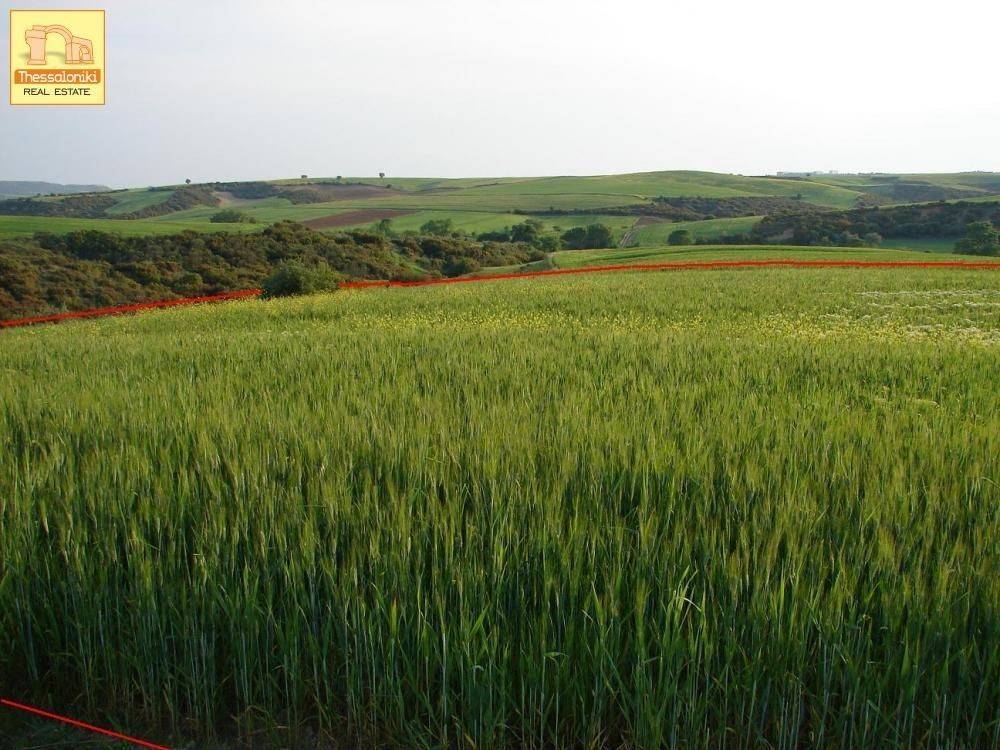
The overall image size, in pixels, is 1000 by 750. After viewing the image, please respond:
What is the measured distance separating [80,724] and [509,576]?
4.67ft

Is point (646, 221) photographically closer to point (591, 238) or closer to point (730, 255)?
point (591, 238)

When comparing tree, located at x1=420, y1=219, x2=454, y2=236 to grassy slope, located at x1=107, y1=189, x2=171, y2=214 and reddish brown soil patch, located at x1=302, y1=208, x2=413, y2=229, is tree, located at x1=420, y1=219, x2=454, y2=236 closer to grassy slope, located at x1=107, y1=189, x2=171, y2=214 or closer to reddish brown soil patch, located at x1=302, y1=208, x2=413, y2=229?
reddish brown soil patch, located at x1=302, y1=208, x2=413, y2=229

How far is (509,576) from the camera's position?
2.23m

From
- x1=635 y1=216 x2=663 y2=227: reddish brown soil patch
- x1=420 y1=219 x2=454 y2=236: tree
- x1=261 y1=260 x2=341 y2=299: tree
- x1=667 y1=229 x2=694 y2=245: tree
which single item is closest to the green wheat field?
x1=261 y1=260 x2=341 y2=299: tree

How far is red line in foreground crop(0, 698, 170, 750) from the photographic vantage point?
82.3 inches

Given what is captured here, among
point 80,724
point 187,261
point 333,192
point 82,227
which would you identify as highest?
point 333,192

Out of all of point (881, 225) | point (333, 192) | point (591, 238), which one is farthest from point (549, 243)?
point (333, 192)

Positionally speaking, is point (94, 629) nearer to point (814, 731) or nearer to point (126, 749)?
point (126, 749)

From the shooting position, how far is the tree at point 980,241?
142 ft

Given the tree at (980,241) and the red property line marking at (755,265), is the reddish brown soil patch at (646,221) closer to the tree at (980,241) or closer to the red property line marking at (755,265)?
the tree at (980,241)

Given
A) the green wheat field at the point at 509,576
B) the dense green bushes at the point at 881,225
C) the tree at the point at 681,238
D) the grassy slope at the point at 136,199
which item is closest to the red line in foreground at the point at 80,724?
the green wheat field at the point at 509,576

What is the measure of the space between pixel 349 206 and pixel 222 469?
84723mm

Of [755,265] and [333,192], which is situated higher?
[333,192]

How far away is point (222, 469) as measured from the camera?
345cm
